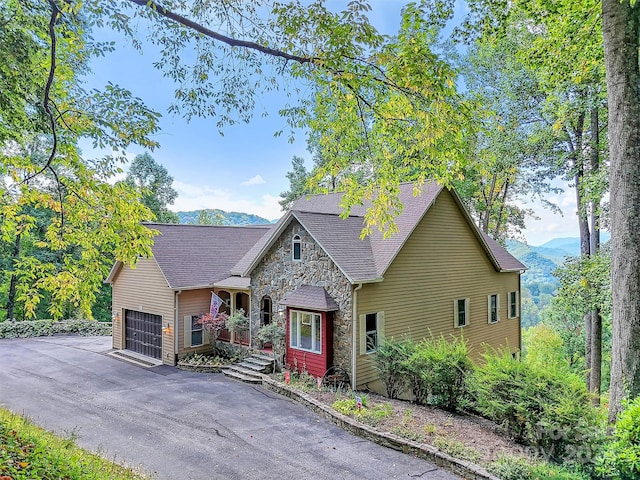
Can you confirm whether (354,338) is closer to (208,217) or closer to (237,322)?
(237,322)

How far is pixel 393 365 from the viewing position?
11.2 meters

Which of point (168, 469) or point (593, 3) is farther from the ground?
point (593, 3)

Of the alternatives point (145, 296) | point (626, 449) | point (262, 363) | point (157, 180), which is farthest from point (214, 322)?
point (157, 180)

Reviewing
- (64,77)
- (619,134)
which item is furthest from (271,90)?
(619,134)

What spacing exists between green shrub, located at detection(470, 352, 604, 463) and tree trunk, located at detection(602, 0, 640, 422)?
536 mm

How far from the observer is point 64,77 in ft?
22.1

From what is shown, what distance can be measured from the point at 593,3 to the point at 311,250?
934 centimetres

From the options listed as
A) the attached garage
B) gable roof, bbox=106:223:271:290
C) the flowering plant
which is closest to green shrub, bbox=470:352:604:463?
the flowering plant

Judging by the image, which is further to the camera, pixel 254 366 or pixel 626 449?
pixel 254 366

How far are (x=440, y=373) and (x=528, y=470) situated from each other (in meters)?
3.44

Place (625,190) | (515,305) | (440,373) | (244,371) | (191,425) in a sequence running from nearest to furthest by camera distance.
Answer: (625,190) < (191,425) < (440,373) < (244,371) < (515,305)

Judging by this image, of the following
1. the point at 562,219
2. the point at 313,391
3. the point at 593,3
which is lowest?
the point at 313,391

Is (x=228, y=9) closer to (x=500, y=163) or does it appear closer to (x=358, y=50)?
(x=358, y=50)

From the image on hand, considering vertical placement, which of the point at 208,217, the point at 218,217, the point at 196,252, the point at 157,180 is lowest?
the point at 196,252
